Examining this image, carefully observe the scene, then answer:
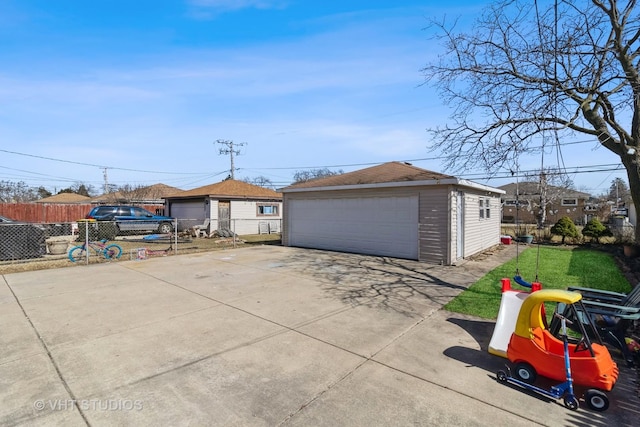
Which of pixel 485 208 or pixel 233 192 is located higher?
pixel 233 192

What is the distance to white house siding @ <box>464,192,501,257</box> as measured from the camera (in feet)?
36.9

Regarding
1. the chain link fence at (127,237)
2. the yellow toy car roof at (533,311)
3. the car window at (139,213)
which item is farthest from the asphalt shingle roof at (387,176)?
the car window at (139,213)

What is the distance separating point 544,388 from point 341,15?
356 inches

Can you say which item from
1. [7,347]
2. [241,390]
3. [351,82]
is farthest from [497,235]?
[7,347]

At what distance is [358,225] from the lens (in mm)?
12086

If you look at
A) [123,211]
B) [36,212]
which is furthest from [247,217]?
[36,212]

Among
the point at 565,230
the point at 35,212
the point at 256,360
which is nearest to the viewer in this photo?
the point at 256,360

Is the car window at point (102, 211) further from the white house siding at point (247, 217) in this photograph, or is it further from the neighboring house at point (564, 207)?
the neighboring house at point (564, 207)

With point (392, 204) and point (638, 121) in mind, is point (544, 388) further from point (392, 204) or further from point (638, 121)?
point (392, 204)

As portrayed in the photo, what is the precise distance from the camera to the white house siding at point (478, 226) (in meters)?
11.3

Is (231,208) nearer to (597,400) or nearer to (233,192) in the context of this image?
(233,192)

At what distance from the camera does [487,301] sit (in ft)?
19.5

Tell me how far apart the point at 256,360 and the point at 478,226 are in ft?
37.0

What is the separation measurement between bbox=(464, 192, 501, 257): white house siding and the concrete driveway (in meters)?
4.99
